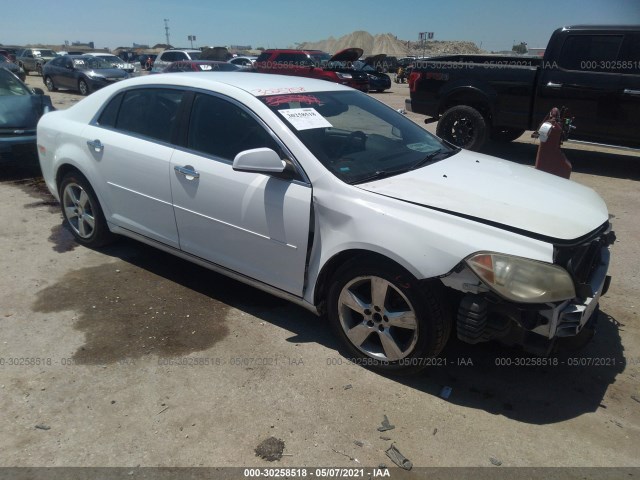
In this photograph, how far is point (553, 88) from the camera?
8.10 meters

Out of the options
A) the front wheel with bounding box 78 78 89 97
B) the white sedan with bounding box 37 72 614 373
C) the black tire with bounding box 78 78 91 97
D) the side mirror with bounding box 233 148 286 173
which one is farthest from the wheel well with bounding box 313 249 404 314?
the front wheel with bounding box 78 78 89 97

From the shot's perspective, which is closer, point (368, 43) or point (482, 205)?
point (482, 205)

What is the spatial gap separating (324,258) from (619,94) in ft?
22.6

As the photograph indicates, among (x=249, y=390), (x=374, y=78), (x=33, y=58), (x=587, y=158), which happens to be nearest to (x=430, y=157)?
(x=249, y=390)

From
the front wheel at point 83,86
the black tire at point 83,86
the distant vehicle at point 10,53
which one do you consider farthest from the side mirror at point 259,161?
the distant vehicle at point 10,53

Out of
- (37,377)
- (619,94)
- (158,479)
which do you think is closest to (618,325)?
(158,479)

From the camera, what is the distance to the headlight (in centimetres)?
248

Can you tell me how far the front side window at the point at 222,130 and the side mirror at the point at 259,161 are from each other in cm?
19

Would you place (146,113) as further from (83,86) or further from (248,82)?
(83,86)

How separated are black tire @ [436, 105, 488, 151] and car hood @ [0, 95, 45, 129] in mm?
6552

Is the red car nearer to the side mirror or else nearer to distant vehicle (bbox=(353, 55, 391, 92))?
distant vehicle (bbox=(353, 55, 391, 92))

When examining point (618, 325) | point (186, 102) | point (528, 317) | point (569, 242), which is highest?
point (186, 102)

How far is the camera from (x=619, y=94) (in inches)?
303

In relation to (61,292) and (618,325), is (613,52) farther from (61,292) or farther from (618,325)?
(61,292)
